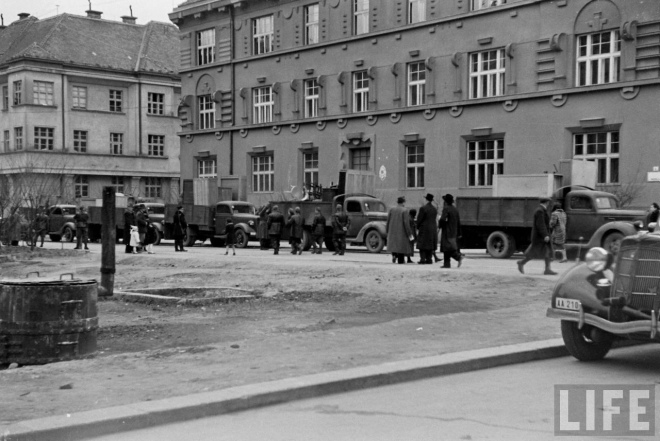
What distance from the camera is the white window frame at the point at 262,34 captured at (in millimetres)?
50125

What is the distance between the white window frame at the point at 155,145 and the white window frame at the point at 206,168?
737 inches

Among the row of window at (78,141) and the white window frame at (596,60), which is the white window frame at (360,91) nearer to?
the white window frame at (596,60)

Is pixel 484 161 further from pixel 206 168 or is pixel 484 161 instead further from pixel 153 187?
pixel 153 187

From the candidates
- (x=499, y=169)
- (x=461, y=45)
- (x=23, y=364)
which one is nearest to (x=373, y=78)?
(x=461, y=45)

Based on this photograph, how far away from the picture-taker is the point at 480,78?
130ft

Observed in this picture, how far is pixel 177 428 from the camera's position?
21.7 ft

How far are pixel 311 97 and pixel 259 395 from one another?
4146 centimetres

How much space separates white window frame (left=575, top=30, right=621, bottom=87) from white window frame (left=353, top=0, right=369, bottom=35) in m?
12.3

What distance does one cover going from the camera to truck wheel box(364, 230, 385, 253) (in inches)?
1238

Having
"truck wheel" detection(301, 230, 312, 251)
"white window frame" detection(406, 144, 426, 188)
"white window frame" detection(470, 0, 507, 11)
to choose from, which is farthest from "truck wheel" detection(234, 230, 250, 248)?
"white window frame" detection(470, 0, 507, 11)

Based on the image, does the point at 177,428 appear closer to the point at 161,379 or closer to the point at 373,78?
the point at 161,379

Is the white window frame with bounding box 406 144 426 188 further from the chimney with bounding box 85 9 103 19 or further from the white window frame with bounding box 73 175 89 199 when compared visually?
the chimney with bounding box 85 9 103 19

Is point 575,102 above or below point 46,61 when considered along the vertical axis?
below

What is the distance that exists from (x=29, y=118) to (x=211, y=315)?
5722cm
